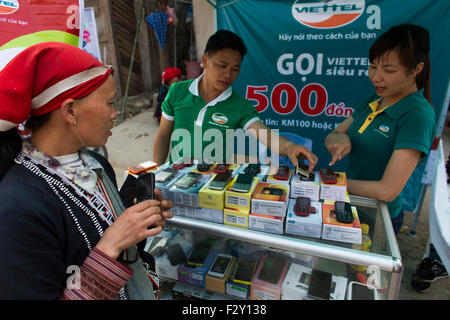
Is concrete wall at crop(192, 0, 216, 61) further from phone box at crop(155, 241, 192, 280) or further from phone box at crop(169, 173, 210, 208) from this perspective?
phone box at crop(155, 241, 192, 280)

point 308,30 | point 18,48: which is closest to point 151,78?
point 308,30

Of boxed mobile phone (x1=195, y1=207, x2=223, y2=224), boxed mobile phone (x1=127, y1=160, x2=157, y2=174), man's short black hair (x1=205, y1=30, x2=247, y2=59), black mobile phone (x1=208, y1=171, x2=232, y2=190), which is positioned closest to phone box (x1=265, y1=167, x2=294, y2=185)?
black mobile phone (x1=208, y1=171, x2=232, y2=190)

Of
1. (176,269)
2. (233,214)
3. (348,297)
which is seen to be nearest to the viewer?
→ (348,297)

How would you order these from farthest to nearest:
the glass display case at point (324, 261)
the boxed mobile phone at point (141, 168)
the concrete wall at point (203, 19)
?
1. the concrete wall at point (203, 19)
2. the boxed mobile phone at point (141, 168)
3. the glass display case at point (324, 261)

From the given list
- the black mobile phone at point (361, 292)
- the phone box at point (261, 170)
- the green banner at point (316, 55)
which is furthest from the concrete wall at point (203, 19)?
the black mobile phone at point (361, 292)

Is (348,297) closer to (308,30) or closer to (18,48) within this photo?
(18,48)

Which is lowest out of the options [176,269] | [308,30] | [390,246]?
[176,269]

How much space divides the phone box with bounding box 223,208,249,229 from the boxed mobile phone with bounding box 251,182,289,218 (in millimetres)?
49

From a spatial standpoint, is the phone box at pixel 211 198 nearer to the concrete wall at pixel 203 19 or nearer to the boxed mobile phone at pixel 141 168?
the boxed mobile phone at pixel 141 168

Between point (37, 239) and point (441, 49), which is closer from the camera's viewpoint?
point (37, 239)

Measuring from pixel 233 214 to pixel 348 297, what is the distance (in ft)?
1.89

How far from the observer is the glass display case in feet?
3.30

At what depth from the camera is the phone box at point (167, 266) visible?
1.35 metres

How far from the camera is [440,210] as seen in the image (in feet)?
7.26
